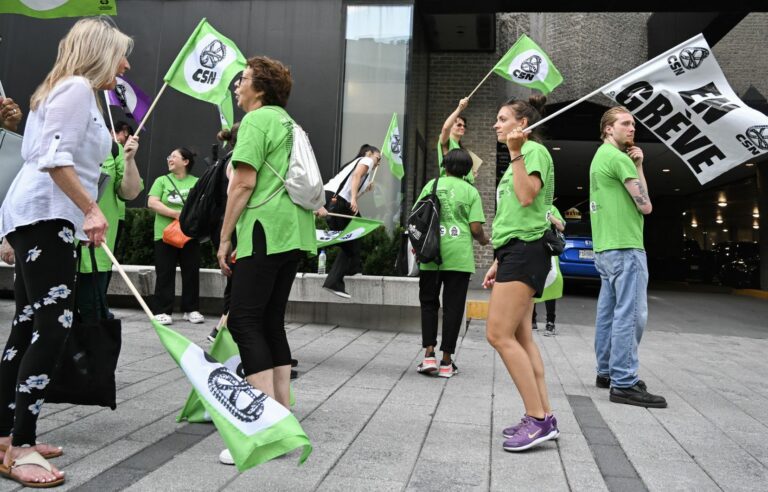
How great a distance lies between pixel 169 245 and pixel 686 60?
552 cm

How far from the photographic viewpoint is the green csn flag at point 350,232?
6.80 metres

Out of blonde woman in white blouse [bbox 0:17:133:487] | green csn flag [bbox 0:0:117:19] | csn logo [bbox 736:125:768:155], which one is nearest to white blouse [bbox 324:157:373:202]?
green csn flag [bbox 0:0:117:19]

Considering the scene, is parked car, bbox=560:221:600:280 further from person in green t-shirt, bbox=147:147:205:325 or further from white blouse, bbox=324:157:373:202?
person in green t-shirt, bbox=147:147:205:325

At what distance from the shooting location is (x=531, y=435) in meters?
3.42

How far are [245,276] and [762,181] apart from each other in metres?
21.3

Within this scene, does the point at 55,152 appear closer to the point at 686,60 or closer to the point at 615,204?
the point at 615,204

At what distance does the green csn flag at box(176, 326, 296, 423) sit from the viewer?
3.60 meters

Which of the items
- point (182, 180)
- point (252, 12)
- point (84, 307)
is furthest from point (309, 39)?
point (84, 307)

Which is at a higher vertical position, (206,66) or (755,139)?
(206,66)

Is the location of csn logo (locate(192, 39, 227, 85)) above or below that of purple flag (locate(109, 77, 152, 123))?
above

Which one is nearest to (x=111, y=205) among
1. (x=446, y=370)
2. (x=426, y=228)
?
(x=426, y=228)

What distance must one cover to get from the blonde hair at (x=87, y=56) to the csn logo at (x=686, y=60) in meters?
3.76

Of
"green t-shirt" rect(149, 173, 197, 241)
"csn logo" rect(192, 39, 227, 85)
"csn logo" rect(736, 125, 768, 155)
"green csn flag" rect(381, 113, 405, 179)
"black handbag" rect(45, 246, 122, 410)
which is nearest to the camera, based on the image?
"black handbag" rect(45, 246, 122, 410)

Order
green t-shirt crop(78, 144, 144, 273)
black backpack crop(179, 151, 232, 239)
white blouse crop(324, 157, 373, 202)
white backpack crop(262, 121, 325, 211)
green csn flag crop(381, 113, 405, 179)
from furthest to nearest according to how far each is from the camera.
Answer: green csn flag crop(381, 113, 405, 179)
white blouse crop(324, 157, 373, 202)
green t-shirt crop(78, 144, 144, 273)
black backpack crop(179, 151, 232, 239)
white backpack crop(262, 121, 325, 211)
